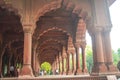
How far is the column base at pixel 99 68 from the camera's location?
27.4 ft

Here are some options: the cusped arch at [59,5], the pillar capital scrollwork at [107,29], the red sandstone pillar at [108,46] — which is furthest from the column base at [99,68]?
the cusped arch at [59,5]

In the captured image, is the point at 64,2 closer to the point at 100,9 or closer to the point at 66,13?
the point at 100,9

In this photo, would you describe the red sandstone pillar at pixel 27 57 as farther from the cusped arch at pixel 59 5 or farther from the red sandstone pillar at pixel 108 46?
the red sandstone pillar at pixel 108 46

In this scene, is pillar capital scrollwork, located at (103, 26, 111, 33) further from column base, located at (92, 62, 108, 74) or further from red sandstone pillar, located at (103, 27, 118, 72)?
column base, located at (92, 62, 108, 74)

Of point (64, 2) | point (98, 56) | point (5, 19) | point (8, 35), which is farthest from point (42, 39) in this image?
point (98, 56)

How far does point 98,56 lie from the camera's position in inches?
344

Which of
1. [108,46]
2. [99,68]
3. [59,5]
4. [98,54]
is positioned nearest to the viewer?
[99,68]

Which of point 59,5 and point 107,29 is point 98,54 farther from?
point 59,5

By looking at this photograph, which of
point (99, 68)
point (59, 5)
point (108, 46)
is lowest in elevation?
point (99, 68)

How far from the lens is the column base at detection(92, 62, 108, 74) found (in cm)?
835

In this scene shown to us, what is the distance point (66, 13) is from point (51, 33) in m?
4.72

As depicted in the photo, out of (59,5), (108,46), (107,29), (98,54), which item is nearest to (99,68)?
(98,54)

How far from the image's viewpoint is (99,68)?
839 centimetres

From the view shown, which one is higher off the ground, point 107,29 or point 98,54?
point 107,29
